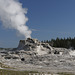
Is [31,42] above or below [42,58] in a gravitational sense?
above

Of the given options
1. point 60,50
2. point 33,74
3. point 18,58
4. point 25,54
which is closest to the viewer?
point 33,74

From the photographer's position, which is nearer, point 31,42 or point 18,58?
point 18,58

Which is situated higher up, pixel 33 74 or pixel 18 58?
pixel 18 58

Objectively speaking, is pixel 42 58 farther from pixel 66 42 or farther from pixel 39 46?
pixel 66 42

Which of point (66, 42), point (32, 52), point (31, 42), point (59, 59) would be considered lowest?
point (59, 59)

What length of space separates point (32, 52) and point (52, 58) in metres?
13.5

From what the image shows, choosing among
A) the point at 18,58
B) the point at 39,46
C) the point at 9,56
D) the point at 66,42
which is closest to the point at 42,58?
the point at 18,58

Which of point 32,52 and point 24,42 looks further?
point 24,42

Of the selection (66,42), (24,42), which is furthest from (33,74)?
(66,42)

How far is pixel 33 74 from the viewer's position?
29094 mm

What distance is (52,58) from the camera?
188ft

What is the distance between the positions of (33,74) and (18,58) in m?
32.6

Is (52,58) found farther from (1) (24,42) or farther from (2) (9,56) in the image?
(1) (24,42)

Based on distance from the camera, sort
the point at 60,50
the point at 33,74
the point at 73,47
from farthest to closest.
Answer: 1. the point at 73,47
2. the point at 60,50
3. the point at 33,74
